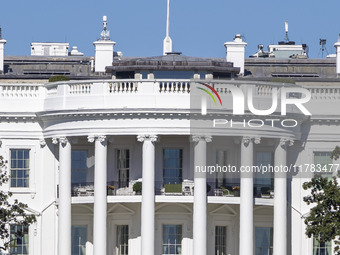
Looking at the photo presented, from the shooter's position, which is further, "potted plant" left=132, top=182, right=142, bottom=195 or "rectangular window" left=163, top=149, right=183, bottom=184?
"rectangular window" left=163, top=149, right=183, bottom=184

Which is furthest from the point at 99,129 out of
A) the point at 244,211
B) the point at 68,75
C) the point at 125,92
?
the point at 68,75

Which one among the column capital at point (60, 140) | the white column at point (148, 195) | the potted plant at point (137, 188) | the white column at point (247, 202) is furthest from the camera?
the potted plant at point (137, 188)

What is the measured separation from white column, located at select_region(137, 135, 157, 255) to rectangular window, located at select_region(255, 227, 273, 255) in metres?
6.17

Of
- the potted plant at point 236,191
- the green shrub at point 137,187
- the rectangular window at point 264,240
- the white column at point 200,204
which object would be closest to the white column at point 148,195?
the green shrub at point 137,187

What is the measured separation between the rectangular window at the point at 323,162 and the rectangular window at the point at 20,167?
542 inches

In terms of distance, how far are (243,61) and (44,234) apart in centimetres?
1866

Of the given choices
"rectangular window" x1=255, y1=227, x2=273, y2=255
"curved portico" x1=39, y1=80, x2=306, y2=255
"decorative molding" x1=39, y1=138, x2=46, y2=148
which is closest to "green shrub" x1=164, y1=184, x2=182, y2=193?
"curved portico" x1=39, y1=80, x2=306, y2=255

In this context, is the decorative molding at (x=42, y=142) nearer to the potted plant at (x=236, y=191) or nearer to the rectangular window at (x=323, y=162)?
the potted plant at (x=236, y=191)

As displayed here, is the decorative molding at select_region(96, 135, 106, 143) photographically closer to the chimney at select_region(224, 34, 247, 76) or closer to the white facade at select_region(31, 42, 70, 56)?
the chimney at select_region(224, 34, 247, 76)

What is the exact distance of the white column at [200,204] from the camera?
299ft

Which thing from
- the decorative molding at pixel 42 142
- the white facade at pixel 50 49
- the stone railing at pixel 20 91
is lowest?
the decorative molding at pixel 42 142

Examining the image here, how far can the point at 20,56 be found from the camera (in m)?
113

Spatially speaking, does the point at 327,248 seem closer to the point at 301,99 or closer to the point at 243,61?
the point at 301,99

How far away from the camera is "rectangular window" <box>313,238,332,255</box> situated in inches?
3748
